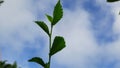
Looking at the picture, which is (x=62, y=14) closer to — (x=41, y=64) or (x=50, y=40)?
(x=50, y=40)

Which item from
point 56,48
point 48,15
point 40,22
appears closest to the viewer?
point 56,48

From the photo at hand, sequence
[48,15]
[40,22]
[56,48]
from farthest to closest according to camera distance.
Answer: [48,15] < [40,22] < [56,48]

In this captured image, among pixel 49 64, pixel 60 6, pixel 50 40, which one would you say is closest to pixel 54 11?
pixel 60 6

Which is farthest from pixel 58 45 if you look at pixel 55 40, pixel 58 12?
pixel 58 12

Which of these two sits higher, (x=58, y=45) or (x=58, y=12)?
(x=58, y=12)

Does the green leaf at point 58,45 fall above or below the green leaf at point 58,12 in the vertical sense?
below

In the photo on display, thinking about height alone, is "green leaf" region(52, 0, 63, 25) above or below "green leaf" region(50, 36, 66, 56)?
above

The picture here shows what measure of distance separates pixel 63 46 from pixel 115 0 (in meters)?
0.69

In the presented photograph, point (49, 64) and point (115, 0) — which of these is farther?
point (115, 0)

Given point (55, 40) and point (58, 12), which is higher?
point (58, 12)

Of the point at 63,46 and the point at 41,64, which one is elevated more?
the point at 63,46

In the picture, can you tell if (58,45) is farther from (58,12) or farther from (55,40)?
(58,12)

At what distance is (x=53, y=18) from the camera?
310 cm

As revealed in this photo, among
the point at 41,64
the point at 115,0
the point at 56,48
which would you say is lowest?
the point at 41,64
